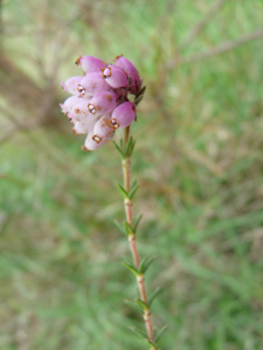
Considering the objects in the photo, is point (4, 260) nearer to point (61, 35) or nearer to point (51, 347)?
point (51, 347)

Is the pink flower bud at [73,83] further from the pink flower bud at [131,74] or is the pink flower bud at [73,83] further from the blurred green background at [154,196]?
the blurred green background at [154,196]

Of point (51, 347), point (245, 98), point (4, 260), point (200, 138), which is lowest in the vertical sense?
point (51, 347)

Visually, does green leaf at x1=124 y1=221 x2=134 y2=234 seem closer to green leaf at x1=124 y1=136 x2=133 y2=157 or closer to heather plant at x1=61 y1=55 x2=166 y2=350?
heather plant at x1=61 y1=55 x2=166 y2=350

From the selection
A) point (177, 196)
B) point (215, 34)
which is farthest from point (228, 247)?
point (215, 34)

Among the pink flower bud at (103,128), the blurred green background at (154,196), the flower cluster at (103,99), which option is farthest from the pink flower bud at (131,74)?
the blurred green background at (154,196)

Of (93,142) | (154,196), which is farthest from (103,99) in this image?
(154,196)
